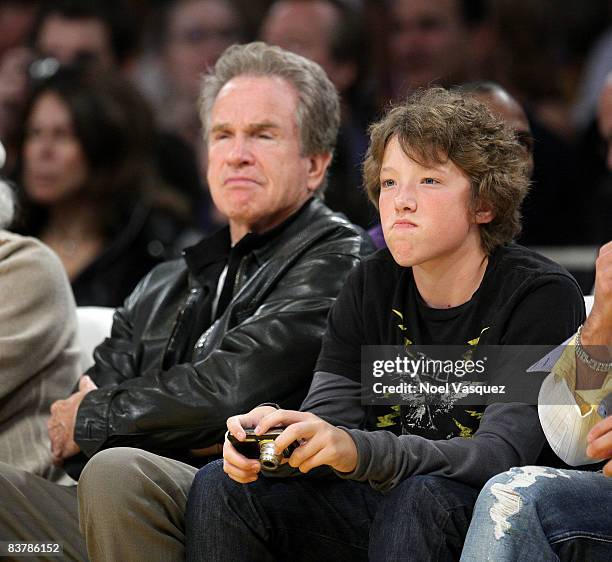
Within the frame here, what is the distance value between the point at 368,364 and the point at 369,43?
3024 mm

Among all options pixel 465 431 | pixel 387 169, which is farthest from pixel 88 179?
pixel 465 431

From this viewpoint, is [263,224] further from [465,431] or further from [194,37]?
[194,37]

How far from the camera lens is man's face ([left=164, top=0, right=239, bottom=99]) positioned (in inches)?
235

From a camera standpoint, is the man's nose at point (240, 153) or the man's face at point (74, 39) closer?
the man's nose at point (240, 153)

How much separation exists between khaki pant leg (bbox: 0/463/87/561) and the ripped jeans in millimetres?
1105

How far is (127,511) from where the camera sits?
2.56 metres

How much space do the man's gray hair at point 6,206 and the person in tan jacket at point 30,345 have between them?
0.12 m

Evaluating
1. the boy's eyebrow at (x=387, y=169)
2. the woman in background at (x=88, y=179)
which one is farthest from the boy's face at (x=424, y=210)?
the woman in background at (x=88, y=179)

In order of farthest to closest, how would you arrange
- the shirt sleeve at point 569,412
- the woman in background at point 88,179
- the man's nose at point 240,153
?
the woman in background at point 88,179, the man's nose at point 240,153, the shirt sleeve at point 569,412

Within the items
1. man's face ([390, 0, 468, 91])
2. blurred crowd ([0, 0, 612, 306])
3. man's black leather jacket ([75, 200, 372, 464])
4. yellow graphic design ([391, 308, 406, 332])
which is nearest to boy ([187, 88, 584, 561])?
yellow graphic design ([391, 308, 406, 332])

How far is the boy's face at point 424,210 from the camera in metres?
2.62

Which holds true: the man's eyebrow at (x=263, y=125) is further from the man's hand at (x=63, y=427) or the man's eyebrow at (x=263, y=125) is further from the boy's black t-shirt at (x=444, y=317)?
the man's hand at (x=63, y=427)

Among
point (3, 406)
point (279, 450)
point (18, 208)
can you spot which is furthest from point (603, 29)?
point (279, 450)

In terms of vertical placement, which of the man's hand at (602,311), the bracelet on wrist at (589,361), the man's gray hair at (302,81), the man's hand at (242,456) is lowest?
the man's hand at (242,456)
